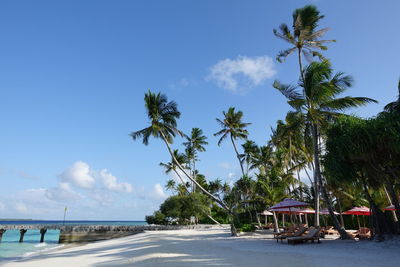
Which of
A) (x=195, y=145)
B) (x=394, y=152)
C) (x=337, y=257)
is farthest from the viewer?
(x=195, y=145)

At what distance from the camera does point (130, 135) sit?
2541 cm

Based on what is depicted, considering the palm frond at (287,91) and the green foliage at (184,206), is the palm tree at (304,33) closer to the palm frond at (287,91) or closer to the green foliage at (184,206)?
the palm frond at (287,91)

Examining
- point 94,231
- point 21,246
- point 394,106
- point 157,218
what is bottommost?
point 21,246

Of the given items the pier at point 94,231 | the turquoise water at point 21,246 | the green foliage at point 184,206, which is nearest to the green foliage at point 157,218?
the green foliage at point 184,206

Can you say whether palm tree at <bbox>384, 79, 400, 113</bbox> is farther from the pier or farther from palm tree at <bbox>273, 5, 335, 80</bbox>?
the pier

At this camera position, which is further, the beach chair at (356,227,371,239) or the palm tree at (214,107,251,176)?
the palm tree at (214,107,251,176)

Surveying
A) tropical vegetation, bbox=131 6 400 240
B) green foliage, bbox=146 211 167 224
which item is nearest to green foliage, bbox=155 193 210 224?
green foliage, bbox=146 211 167 224

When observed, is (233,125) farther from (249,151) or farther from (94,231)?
(94,231)

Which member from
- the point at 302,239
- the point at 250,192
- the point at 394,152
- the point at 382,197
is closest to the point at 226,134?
the point at 250,192

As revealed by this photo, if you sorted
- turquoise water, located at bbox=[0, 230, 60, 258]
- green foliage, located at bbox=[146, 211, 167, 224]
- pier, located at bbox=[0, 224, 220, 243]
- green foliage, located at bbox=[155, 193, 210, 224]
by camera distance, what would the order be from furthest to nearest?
green foliage, located at bbox=[146, 211, 167, 224] < green foliage, located at bbox=[155, 193, 210, 224] < pier, located at bbox=[0, 224, 220, 243] < turquoise water, located at bbox=[0, 230, 60, 258]

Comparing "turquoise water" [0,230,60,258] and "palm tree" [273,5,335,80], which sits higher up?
"palm tree" [273,5,335,80]

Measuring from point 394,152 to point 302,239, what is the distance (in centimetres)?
608

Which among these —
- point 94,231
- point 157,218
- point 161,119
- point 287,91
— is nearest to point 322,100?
point 287,91

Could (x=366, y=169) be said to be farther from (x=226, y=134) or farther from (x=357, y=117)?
(x=226, y=134)
